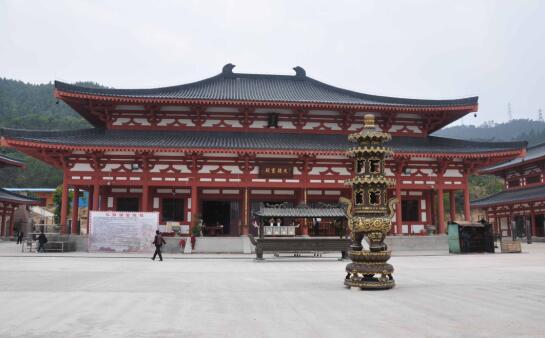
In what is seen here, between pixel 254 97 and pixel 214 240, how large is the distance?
1110 centimetres

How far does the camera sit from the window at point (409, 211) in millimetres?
30906

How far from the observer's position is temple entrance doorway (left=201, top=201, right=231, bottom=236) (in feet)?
99.3

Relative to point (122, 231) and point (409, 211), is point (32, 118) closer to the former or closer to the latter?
point (122, 231)

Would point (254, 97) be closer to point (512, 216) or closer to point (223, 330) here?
point (223, 330)

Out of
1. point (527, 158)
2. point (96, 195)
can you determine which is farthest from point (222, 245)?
point (527, 158)

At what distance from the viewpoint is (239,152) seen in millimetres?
26766

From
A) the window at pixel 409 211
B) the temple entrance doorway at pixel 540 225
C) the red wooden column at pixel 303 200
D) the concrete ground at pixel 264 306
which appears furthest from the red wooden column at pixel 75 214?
the temple entrance doorway at pixel 540 225

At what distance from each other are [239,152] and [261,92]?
25.6 ft

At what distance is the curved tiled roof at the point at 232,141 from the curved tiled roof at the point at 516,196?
475 inches

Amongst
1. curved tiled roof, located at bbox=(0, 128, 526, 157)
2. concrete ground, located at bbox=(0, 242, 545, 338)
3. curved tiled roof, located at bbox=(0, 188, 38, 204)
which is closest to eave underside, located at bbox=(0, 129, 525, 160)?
curved tiled roof, located at bbox=(0, 128, 526, 157)

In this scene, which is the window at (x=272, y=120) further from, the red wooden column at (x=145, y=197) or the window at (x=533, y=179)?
the window at (x=533, y=179)

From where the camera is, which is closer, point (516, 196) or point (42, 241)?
point (42, 241)

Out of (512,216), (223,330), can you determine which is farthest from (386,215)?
(512,216)

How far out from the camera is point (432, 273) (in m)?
14.6
